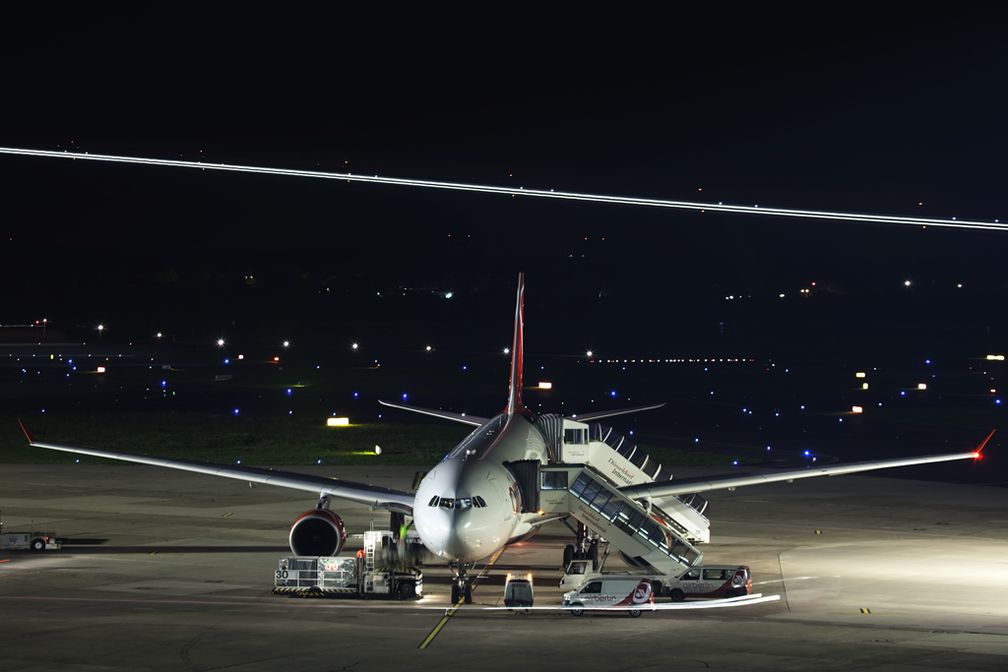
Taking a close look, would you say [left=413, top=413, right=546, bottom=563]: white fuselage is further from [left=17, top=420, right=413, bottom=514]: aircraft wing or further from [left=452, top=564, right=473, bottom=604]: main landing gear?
[left=17, top=420, right=413, bottom=514]: aircraft wing

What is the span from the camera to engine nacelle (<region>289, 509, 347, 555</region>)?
140 feet

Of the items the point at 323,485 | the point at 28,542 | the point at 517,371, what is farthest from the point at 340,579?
the point at 517,371

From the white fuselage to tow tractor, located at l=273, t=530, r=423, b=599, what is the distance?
49.6 inches

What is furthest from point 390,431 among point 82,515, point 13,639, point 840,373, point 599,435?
point 840,373

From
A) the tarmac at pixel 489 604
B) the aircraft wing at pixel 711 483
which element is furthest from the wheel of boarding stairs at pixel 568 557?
the aircraft wing at pixel 711 483

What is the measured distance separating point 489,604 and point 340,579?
4701 millimetres

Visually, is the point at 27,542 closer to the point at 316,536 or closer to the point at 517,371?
the point at 316,536

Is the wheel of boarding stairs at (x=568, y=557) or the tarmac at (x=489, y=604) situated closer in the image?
the tarmac at (x=489, y=604)

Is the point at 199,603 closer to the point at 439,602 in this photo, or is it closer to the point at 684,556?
the point at 439,602

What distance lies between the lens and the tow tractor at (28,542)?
45.9 m

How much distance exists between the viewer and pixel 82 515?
55406 millimetres

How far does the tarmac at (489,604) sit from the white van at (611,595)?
59 cm

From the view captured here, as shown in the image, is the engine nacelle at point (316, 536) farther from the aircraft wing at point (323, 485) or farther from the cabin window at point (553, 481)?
Answer: the cabin window at point (553, 481)

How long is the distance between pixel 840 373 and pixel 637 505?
130999 millimetres
